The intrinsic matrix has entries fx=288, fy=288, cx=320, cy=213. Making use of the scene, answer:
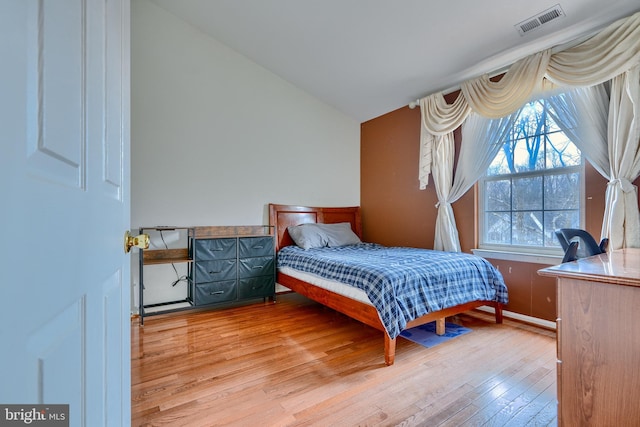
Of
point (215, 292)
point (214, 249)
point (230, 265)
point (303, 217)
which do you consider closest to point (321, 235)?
point (303, 217)

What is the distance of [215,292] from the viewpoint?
3.18 metres

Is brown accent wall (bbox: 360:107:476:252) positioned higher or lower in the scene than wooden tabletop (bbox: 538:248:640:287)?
higher

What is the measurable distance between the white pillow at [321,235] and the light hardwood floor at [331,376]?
1.13m

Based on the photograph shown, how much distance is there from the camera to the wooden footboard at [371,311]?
2.07m

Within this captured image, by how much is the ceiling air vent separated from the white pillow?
2.83 metres

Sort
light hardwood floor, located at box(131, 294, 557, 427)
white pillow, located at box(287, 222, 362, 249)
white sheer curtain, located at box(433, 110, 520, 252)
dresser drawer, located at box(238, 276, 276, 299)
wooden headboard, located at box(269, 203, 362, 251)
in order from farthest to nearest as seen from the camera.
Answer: wooden headboard, located at box(269, 203, 362, 251), white pillow, located at box(287, 222, 362, 249), dresser drawer, located at box(238, 276, 276, 299), white sheer curtain, located at box(433, 110, 520, 252), light hardwood floor, located at box(131, 294, 557, 427)

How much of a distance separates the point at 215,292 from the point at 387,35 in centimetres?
319

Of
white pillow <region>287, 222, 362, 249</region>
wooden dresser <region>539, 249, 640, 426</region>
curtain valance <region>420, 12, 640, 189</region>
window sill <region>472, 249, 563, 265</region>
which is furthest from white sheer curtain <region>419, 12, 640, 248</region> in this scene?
white pillow <region>287, 222, 362, 249</region>

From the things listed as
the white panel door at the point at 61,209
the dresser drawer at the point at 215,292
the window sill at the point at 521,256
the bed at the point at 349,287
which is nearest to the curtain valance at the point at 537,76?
the window sill at the point at 521,256

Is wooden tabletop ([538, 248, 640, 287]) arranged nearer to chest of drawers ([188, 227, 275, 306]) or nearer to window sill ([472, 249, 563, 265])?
window sill ([472, 249, 563, 265])

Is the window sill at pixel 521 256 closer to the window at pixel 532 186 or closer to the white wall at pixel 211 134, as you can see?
the window at pixel 532 186

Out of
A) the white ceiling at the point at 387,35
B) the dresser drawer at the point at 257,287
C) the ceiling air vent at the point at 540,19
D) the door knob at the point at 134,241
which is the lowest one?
the dresser drawer at the point at 257,287

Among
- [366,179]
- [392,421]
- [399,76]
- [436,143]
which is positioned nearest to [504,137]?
[436,143]

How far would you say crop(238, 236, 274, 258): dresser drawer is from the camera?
339cm
